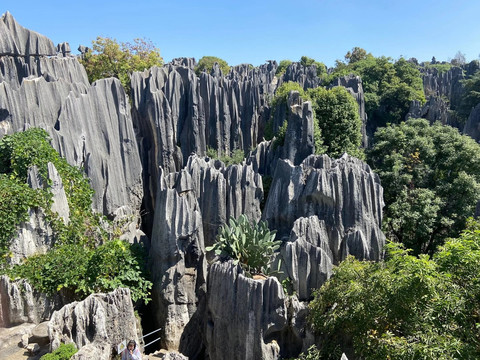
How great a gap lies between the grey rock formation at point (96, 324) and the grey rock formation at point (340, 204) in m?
5.52

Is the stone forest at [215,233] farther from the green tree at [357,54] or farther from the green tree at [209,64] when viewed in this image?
the green tree at [357,54]

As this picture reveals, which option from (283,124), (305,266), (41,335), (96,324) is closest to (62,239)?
(41,335)

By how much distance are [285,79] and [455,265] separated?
4041cm

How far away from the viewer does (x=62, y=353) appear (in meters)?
7.27

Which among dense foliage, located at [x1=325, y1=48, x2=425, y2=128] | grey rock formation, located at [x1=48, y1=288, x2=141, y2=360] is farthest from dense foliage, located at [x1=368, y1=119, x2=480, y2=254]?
dense foliage, located at [x1=325, y1=48, x2=425, y2=128]

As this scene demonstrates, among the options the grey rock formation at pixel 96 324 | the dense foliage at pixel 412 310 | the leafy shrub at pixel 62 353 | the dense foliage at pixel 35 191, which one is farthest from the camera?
the dense foliage at pixel 35 191

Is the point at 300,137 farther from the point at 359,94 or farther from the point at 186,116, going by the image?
the point at 359,94

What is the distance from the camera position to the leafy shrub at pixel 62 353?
718 cm

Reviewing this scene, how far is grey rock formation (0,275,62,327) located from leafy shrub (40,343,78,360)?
116 inches

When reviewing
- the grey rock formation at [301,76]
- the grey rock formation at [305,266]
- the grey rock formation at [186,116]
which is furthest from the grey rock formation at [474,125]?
the grey rock formation at [305,266]

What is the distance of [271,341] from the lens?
9.30m

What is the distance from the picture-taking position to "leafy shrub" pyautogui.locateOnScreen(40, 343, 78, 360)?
718 centimetres

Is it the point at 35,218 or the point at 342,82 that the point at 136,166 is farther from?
the point at 342,82

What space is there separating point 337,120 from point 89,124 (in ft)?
44.1
